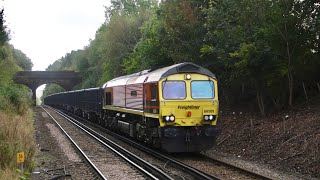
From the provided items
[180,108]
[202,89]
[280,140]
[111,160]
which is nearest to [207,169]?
[180,108]

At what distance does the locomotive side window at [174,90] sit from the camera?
14711mm

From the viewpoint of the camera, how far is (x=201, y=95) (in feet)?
49.5

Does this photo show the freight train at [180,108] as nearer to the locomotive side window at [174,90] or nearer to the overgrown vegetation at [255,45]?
the locomotive side window at [174,90]

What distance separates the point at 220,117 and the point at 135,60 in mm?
19443

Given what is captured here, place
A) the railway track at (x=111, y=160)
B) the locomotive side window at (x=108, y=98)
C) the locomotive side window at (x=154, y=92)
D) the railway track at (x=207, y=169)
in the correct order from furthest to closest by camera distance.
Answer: the locomotive side window at (x=108, y=98) < the locomotive side window at (x=154, y=92) < the railway track at (x=111, y=160) < the railway track at (x=207, y=169)

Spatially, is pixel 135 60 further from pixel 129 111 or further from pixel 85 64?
pixel 85 64

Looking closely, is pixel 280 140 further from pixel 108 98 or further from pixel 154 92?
pixel 108 98

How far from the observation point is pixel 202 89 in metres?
15.2

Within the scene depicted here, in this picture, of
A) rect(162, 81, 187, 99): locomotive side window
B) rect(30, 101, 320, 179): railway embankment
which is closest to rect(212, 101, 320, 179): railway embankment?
rect(30, 101, 320, 179): railway embankment

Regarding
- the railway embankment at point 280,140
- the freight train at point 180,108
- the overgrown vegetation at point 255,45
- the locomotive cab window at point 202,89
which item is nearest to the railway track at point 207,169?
the freight train at point 180,108

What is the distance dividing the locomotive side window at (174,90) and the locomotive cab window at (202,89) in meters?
0.36

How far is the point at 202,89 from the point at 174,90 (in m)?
1.12

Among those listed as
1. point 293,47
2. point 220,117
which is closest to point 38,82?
point 220,117

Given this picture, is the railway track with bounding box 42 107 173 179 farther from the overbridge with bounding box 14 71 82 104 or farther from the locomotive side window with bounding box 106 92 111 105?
the overbridge with bounding box 14 71 82 104
